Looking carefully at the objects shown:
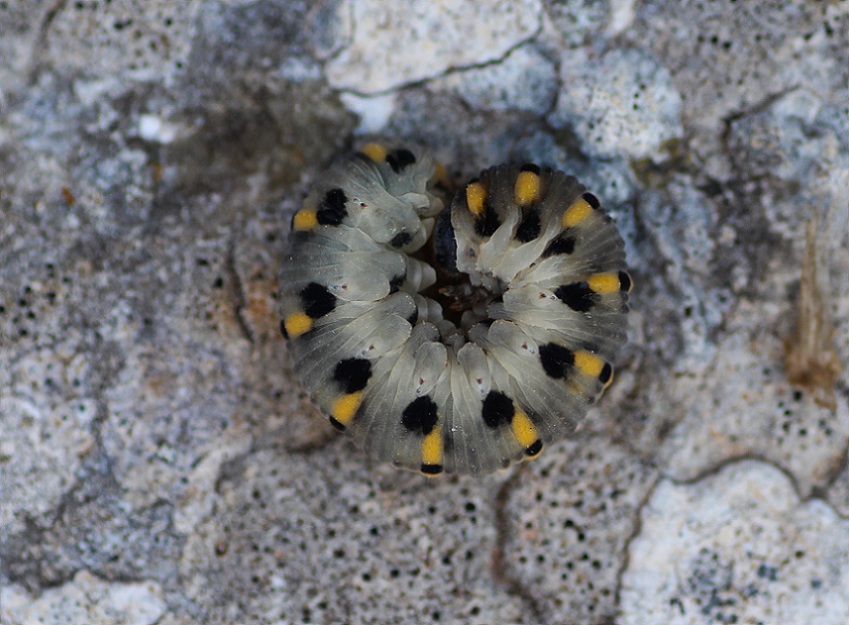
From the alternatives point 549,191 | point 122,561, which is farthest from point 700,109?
point 122,561

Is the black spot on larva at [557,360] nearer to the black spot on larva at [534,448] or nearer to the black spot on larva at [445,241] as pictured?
the black spot on larva at [534,448]

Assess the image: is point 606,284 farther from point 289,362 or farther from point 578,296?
point 289,362

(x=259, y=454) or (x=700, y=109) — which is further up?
(x=700, y=109)

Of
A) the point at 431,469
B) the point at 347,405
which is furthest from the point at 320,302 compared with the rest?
the point at 431,469

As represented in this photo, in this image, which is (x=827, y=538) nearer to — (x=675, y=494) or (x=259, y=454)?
(x=675, y=494)

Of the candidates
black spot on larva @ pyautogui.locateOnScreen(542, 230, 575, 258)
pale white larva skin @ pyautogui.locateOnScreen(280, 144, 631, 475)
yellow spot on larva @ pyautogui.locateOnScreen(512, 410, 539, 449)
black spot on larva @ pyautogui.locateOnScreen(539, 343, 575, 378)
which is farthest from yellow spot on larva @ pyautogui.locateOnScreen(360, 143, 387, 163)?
yellow spot on larva @ pyautogui.locateOnScreen(512, 410, 539, 449)

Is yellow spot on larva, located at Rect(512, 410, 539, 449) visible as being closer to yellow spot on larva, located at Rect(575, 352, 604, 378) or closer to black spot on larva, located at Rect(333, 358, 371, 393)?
yellow spot on larva, located at Rect(575, 352, 604, 378)

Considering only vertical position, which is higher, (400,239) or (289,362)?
(400,239)
